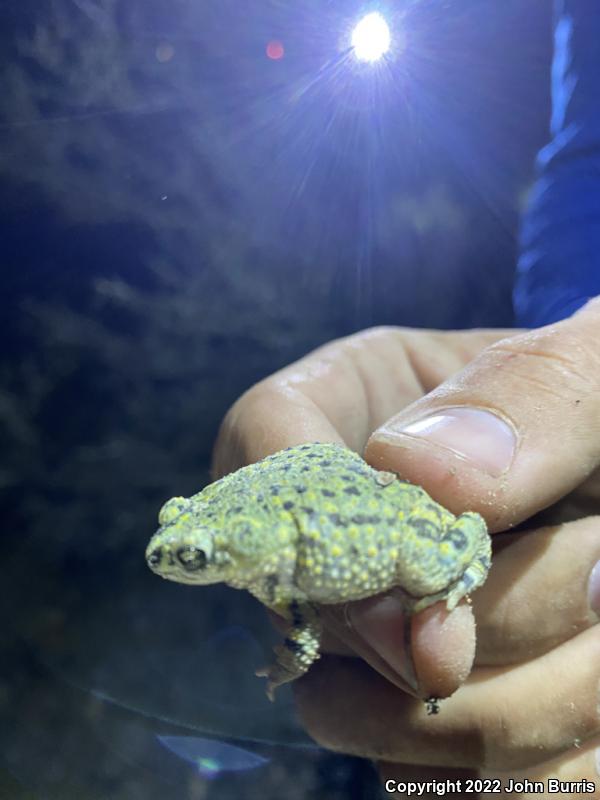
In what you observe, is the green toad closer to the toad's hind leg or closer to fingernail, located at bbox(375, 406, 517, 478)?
the toad's hind leg

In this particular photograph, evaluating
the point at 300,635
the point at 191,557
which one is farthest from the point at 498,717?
the point at 191,557

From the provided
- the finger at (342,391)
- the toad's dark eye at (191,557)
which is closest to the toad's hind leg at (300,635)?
the toad's dark eye at (191,557)

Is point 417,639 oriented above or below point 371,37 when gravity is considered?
below

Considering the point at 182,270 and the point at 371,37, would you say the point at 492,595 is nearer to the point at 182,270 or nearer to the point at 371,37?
the point at 182,270

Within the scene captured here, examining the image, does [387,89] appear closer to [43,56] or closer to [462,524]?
[43,56]

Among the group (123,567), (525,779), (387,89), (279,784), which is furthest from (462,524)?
(387,89)

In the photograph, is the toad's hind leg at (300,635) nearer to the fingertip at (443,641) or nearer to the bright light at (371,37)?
the fingertip at (443,641)
